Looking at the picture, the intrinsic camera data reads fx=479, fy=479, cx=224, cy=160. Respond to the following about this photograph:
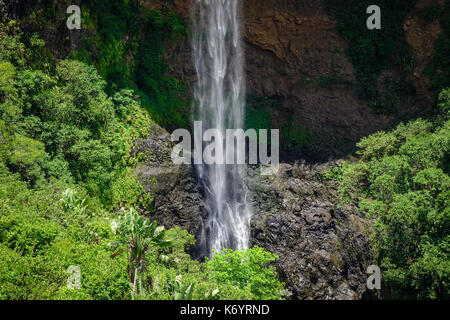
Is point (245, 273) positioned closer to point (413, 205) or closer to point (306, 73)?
point (413, 205)

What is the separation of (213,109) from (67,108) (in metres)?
11.3

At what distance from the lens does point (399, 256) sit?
23.7 meters

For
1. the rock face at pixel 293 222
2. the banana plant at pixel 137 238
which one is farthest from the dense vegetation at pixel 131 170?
the rock face at pixel 293 222

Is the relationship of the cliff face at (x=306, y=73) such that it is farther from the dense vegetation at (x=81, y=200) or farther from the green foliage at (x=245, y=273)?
the green foliage at (x=245, y=273)

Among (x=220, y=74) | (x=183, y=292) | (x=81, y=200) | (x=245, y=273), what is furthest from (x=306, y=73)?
(x=183, y=292)

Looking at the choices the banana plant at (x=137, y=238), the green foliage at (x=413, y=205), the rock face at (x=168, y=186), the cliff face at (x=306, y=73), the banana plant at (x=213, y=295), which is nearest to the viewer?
the banana plant at (x=213, y=295)

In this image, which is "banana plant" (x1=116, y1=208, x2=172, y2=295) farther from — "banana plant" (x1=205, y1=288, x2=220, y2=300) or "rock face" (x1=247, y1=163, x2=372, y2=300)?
"rock face" (x1=247, y1=163, x2=372, y2=300)

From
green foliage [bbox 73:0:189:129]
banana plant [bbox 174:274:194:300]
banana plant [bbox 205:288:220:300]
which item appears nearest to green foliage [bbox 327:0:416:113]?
green foliage [bbox 73:0:189:129]

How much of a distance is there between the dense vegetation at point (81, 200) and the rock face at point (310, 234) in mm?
3355

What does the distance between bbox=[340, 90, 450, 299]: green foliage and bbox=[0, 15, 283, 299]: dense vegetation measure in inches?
257

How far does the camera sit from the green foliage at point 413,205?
22.0m

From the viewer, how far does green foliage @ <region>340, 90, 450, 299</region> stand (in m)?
22.0

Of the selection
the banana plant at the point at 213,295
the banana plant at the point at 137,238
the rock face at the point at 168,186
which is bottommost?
the banana plant at the point at 213,295

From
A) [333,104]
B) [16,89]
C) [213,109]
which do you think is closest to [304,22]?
[333,104]
